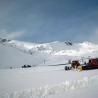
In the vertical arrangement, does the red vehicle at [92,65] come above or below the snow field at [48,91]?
above

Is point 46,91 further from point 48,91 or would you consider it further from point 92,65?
point 92,65

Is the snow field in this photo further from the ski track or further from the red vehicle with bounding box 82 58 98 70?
the red vehicle with bounding box 82 58 98 70

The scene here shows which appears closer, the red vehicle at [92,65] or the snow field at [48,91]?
the snow field at [48,91]

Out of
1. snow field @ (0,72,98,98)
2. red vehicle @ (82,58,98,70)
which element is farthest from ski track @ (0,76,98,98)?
red vehicle @ (82,58,98,70)

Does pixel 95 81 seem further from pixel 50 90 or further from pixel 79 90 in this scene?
pixel 50 90

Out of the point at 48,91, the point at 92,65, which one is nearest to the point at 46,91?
the point at 48,91

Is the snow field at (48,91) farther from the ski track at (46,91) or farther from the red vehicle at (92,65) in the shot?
the red vehicle at (92,65)

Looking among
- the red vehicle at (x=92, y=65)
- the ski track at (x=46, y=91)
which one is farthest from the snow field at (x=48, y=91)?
the red vehicle at (x=92, y=65)

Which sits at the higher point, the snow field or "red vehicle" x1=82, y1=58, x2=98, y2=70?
"red vehicle" x1=82, y1=58, x2=98, y2=70

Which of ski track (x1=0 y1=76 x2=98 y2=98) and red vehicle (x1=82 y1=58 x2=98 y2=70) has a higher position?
red vehicle (x1=82 y1=58 x2=98 y2=70)

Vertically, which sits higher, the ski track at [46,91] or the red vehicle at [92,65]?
the red vehicle at [92,65]

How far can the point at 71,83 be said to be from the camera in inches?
528

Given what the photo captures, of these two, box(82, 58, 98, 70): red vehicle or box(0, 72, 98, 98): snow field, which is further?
box(82, 58, 98, 70): red vehicle

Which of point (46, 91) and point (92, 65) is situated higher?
point (92, 65)
